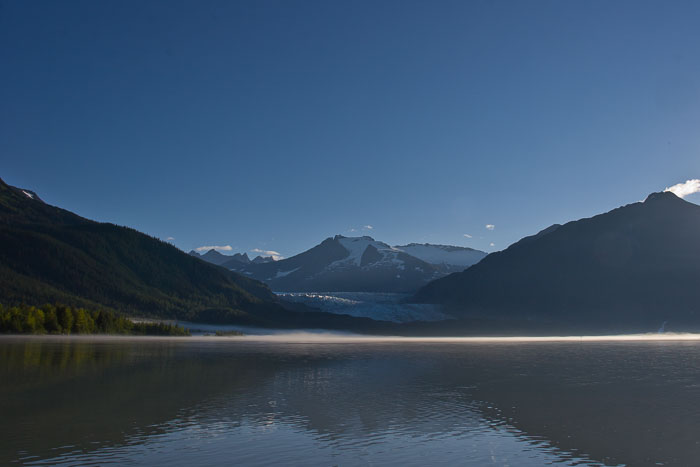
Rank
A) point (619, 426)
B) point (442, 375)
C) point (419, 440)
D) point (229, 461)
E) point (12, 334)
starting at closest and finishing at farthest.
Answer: point (229, 461) < point (419, 440) < point (619, 426) < point (442, 375) < point (12, 334)

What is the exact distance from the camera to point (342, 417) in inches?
1877

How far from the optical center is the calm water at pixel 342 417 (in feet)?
115

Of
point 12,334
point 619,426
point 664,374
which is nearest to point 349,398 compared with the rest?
point 619,426

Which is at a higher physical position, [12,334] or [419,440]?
[12,334]

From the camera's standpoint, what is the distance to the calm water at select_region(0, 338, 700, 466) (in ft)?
115

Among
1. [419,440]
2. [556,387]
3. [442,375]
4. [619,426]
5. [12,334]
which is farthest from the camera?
[12,334]

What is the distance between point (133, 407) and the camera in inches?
2012

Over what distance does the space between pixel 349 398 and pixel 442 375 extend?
88.4 ft

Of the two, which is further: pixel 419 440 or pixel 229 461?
pixel 419 440

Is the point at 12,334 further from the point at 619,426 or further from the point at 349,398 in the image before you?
the point at 619,426

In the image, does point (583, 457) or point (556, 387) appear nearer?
point (583, 457)

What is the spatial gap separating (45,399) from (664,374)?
78.7 m

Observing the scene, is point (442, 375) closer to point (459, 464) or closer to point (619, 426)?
point (619, 426)

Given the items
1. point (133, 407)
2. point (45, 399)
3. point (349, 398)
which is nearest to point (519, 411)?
point (349, 398)
